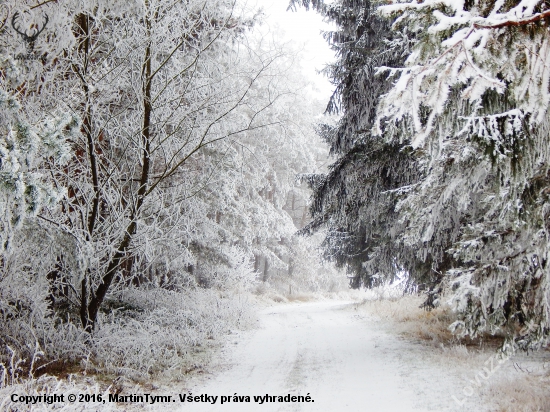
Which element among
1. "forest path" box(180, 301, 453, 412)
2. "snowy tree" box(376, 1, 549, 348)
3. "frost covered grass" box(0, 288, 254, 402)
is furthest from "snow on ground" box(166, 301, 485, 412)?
"snowy tree" box(376, 1, 549, 348)

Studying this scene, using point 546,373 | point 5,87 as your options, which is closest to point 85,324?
point 5,87

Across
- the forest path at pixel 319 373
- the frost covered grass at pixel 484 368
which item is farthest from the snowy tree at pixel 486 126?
the forest path at pixel 319 373

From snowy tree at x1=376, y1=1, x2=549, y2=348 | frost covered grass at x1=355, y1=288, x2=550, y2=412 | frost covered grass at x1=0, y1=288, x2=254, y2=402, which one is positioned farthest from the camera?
frost covered grass at x1=0, y1=288, x2=254, y2=402

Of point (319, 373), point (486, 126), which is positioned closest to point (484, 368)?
point (319, 373)

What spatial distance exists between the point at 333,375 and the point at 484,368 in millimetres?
2240

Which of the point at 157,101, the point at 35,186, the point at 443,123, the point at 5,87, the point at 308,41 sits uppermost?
the point at 308,41

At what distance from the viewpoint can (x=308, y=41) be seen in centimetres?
574

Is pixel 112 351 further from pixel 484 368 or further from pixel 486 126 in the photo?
pixel 486 126

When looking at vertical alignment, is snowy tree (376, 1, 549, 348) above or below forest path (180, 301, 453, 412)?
above

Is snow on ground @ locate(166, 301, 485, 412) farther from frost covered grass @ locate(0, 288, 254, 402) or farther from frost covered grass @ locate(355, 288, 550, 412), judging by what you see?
frost covered grass @ locate(0, 288, 254, 402)

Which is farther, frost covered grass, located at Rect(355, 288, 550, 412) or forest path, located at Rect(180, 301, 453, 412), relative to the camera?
forest path, located at Rect(180, 301, 453, 412)

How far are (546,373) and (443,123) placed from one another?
4587 millimetres

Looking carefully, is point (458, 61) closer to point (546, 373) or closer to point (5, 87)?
point (5, 87)

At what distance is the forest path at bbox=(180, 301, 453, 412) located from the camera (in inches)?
177
